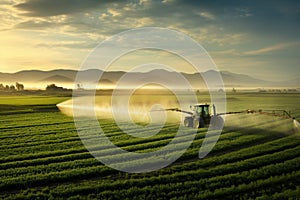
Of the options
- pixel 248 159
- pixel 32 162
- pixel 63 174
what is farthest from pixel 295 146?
pixel 32 162

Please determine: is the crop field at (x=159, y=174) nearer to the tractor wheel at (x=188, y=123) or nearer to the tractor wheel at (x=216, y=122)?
the tractor wheel at (x=216, y=122)

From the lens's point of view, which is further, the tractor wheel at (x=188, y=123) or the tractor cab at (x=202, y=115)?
the tractor wheel at (x=188, y=123)

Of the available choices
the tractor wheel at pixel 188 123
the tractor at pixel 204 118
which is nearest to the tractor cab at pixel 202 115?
the tractor at pixel 204 118

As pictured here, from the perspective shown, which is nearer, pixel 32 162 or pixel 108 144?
pixel 32 162

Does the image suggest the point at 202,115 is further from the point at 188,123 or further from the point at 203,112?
the point at 188,123

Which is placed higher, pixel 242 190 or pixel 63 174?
pixel 63 174

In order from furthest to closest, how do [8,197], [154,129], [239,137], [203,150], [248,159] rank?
1. [154,129]
2. [239,137]
3. [203,150]
4. [248,159]
5. [8,197]

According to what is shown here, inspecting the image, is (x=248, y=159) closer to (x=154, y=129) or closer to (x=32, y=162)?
(x=32, y=162)

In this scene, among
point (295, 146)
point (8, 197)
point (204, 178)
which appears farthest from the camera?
point (295, 146)

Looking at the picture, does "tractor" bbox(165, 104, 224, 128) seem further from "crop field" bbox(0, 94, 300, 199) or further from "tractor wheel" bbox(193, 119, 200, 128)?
"crop field" bbox(0, 94, 300, 199)

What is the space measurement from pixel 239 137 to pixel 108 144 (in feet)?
32.9

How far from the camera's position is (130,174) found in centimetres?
1544

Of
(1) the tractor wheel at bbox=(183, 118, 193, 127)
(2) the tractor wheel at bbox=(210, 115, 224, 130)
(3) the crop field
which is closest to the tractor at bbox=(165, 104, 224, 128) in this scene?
(2) the tractor wheel at bbox=(210, 115, 224, 130)

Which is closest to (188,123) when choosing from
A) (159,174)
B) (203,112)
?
(203,112)
